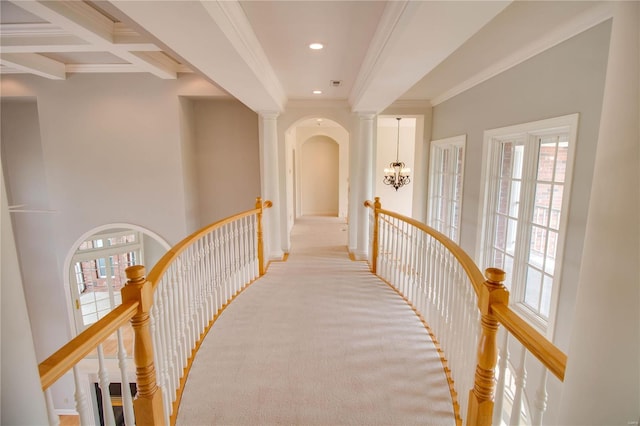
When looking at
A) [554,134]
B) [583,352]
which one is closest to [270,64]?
[554,134]

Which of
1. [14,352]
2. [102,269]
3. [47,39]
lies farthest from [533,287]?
[102,269]

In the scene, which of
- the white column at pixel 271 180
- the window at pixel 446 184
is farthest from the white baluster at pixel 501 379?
the white column at pixel 271 180

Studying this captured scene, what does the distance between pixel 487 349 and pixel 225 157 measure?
5.72 m

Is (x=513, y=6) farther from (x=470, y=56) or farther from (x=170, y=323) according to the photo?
(x=170, y=323)

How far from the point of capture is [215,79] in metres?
2.95

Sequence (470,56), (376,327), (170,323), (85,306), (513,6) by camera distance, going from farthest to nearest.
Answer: (85,306), (470,56), (376,327), (513,6), (170,323)

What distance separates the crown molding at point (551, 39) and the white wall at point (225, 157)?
13.1 ft

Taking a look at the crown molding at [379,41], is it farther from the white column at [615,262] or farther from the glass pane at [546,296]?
the glass pane at [546,296]

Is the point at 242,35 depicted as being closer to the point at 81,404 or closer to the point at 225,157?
the point at 81,404

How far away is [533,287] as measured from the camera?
10.3 ft

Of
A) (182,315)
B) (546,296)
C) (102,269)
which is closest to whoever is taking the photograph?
(182,315)

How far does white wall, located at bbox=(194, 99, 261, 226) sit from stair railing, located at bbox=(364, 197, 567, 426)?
3707 millimetres

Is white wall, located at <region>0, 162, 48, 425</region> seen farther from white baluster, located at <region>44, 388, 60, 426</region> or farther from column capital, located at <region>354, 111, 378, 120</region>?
column capital, located at <region>354, 111, 378, 120</region>

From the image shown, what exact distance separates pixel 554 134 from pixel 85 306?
383 inches
